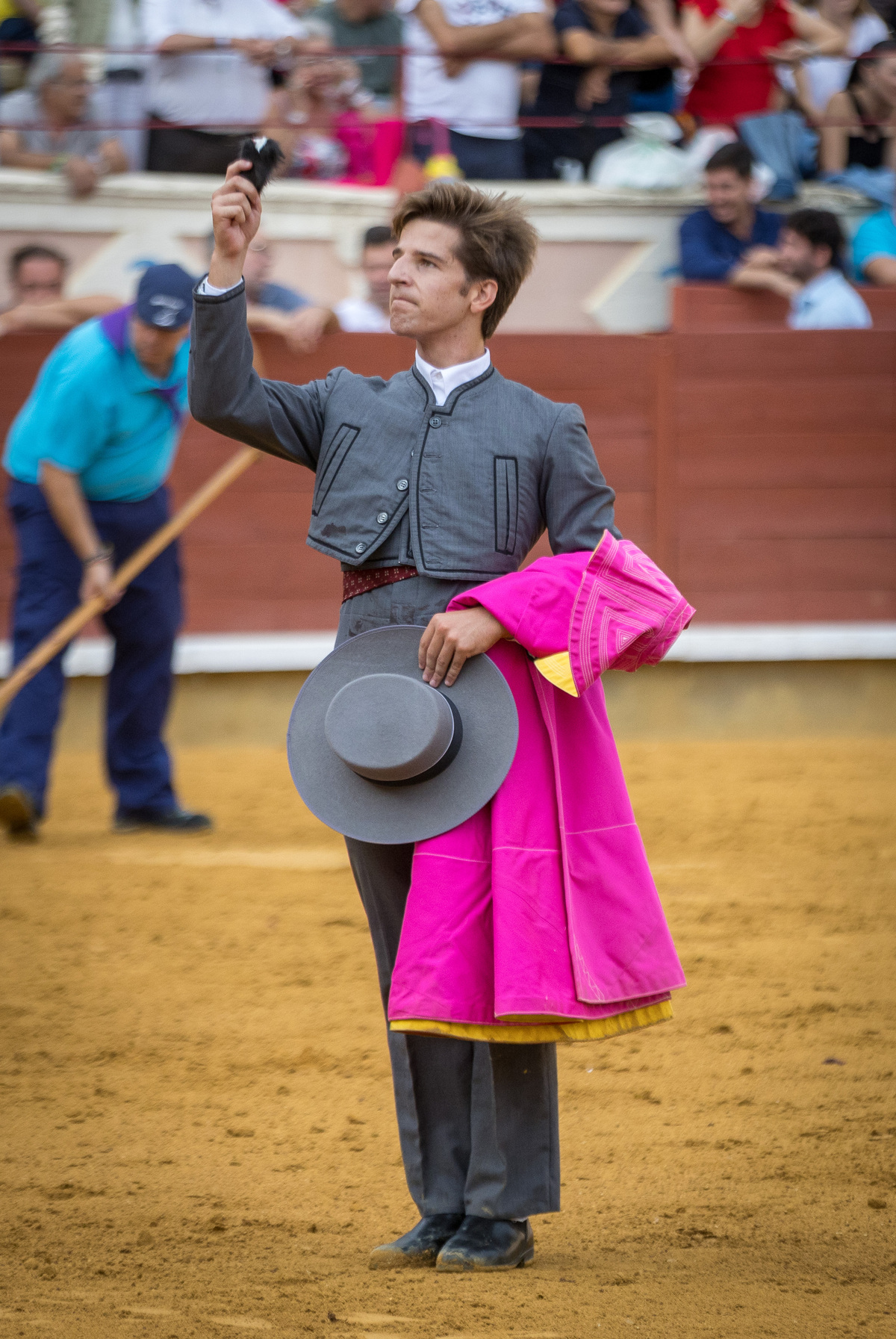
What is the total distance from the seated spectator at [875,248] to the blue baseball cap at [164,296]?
442 cm

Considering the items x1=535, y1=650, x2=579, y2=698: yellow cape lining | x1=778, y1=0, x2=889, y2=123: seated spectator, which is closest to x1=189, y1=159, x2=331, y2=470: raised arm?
x1=535, y1=650, x2=579, y2=698: yellow cape lining

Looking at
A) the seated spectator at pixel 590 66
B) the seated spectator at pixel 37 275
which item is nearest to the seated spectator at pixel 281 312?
the seated spectator at pixel 37 275

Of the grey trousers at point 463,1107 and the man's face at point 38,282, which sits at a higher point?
the man's face at point 38,282

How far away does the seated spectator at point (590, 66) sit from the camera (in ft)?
25.4

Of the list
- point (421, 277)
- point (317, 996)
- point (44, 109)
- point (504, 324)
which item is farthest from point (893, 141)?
point (421, 277)

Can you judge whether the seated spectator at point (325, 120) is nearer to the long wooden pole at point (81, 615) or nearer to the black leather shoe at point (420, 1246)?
the long wooden pole at point (81, 615)

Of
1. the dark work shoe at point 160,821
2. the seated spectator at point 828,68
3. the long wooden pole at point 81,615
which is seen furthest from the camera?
the seated spectator at point 828,68

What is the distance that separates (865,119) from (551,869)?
23.6 ft

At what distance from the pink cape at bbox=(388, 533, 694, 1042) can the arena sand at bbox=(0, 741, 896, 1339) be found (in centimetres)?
41

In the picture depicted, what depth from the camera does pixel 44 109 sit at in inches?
Answer: 310

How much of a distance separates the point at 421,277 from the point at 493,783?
2.34ft

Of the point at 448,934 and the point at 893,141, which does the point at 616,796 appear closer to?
the point at 448,934

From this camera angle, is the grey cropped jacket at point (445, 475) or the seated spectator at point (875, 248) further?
the seated spectator at point (875, 248)

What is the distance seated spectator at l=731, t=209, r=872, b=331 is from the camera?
7.52 meters
